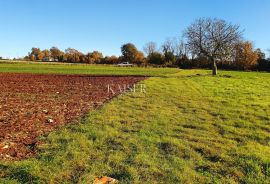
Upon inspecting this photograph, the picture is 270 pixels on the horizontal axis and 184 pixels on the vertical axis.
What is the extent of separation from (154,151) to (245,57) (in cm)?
10632

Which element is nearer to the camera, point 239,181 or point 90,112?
point 239,181

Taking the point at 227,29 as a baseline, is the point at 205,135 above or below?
below

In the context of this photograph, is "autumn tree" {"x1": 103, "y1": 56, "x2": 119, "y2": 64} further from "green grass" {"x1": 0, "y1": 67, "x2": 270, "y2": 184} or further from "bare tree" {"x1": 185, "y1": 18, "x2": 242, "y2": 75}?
"green grass" {"x1": 0, "y1": 67, "x2": 270, "y2": 184}

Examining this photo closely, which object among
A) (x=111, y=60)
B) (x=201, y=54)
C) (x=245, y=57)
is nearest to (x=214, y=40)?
(x=201, y=54)

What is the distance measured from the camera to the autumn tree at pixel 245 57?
334 feet

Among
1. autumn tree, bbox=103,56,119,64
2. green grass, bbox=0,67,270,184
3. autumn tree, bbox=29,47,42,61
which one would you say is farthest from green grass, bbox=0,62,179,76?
autumn tree, bbox=29,47,42,61

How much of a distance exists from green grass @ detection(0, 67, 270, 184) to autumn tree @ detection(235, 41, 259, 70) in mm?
95036

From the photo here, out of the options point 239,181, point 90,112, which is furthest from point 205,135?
point 90,112

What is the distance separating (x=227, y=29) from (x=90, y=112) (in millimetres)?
43292

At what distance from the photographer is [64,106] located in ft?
47.0

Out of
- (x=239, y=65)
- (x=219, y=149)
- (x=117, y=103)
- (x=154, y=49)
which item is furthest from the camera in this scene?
(x=154, y=49)

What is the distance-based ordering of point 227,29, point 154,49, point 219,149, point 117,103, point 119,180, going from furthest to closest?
1. point 154,49
2. point 227,29
3. point 117,103
4. point 219,149
5. point 119,180

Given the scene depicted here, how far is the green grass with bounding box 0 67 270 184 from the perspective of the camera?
6.40 metres

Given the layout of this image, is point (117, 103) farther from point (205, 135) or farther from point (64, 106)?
point (205, 135)
